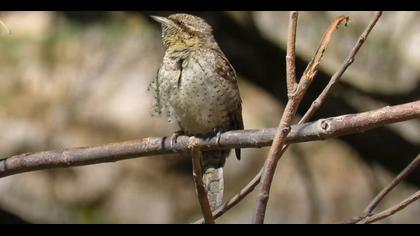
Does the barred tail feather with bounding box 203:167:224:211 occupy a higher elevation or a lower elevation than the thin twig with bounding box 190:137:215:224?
lower

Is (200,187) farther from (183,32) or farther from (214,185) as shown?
(183,32)

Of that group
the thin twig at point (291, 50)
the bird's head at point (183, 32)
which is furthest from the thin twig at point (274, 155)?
the bird's head at point (183, 32)

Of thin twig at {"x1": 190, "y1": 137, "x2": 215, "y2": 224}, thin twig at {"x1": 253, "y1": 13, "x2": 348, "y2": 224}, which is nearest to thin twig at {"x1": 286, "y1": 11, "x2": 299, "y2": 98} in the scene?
thin twig at {"x1": 253, "y1": 13, "x2": 348, "y2": 224}

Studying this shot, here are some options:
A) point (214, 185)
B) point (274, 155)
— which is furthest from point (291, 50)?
point (214, 185)

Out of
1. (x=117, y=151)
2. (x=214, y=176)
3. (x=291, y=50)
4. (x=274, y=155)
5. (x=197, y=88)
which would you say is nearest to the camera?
(x=274, y=155)

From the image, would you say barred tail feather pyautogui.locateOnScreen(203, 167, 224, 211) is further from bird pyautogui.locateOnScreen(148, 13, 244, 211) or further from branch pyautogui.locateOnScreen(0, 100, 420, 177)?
branch pyautogui.locateOnScreen(0, 100, 420, 177)

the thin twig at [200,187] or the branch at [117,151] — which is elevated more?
the thin twig at [200,187]

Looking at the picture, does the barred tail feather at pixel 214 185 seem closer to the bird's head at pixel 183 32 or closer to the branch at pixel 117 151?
the bird's head at pixel 183 32
